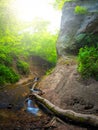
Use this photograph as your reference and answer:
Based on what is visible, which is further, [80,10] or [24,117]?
[80,10]

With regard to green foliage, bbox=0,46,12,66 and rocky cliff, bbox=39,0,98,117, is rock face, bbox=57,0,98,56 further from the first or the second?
green foliage, bbox=0,46,12,66

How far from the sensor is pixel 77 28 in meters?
18.7

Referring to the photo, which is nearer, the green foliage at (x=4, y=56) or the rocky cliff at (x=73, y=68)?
the rocky cliff at (x=73, y=68)

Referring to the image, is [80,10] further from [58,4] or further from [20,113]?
[20,113]

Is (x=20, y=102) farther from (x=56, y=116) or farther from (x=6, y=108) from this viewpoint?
(x=56, y=116)

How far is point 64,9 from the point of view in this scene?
21719 mm

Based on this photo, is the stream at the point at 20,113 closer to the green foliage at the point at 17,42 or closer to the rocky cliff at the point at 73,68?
the rocky cliff at the point at 73,68

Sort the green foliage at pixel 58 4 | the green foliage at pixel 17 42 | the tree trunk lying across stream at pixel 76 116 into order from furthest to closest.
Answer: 1. the green foliage at pixel 58 4
2. the green foliage at pixel 17 42
3. the tree trunk lying across stream at pixel 76 116

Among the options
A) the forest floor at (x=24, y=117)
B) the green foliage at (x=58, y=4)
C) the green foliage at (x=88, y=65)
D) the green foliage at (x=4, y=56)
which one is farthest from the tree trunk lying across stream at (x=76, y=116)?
the green foliage at (x=58, y=4)

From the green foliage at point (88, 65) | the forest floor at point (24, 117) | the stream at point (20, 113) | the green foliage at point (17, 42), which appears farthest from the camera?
the green foliage at point (17, 42)

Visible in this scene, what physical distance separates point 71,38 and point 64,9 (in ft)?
16.9

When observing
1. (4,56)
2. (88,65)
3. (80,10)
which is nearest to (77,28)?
(80,10)

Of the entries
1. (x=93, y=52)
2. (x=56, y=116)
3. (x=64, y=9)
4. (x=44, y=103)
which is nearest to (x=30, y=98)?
(x=44, y=103)

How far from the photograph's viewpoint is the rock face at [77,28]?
16578 mm
